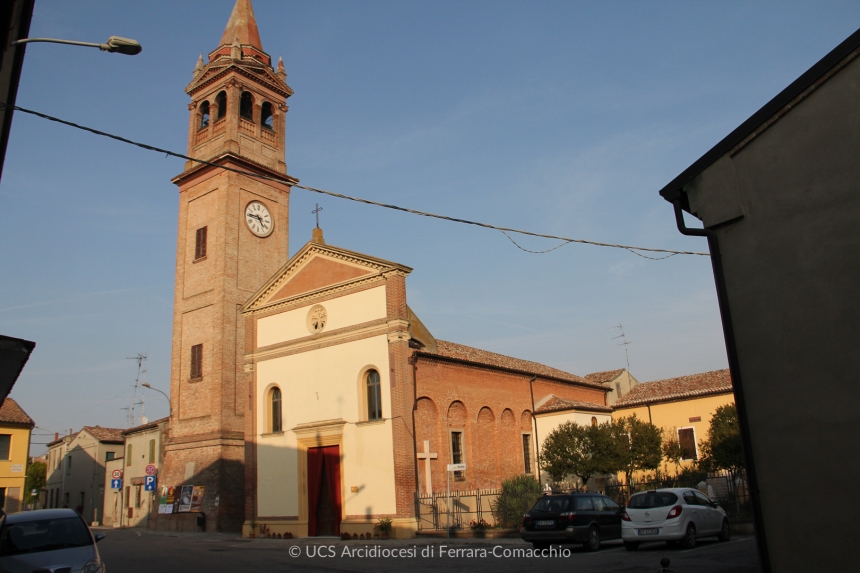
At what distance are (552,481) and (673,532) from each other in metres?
13.1

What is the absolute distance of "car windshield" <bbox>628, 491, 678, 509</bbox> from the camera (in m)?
15.0

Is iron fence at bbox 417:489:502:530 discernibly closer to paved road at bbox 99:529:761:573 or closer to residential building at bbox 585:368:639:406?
paved road at bbox 99:529:761:573

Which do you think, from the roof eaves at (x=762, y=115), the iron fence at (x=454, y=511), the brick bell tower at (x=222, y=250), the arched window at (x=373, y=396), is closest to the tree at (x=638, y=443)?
the iron fence at (x=454, y=511)

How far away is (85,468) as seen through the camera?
53.2 metres

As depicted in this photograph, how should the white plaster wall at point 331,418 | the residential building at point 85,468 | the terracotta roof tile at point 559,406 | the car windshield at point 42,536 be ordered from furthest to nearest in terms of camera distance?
the residential building at point 85,468, the terracotta roof tile at point 559,406, the white plaster wall at point 331,418, the car windshield at point 42,536

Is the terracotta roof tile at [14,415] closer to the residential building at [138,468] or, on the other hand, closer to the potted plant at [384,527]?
the residential building at [138,468]

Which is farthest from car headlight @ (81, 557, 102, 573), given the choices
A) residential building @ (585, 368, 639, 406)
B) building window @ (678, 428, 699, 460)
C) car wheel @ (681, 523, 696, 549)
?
residential building @ (585, 368, 639, 406)

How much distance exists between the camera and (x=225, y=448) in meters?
29.5

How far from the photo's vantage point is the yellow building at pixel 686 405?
104 ft

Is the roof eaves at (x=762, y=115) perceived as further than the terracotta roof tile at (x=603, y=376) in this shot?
No

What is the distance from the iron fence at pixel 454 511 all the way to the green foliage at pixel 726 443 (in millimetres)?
8559

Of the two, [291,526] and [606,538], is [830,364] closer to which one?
[606,538]

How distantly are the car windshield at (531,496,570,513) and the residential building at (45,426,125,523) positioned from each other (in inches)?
1634

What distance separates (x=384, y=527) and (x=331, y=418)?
4.63m
